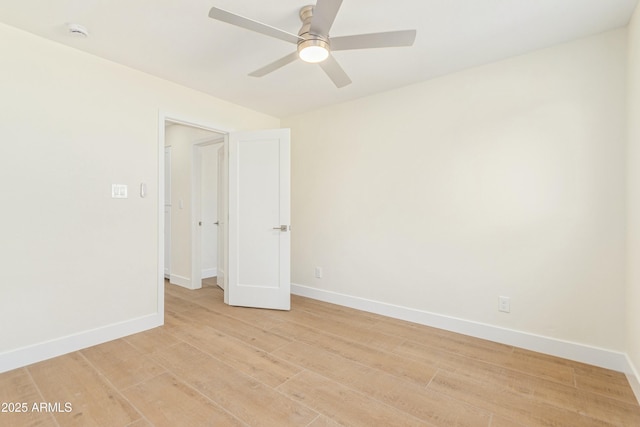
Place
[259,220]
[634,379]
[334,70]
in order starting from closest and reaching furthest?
[634,379], [334,70], [259,220]

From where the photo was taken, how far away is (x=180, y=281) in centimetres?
432

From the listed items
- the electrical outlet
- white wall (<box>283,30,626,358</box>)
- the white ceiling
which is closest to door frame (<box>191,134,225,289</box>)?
the white ceiling

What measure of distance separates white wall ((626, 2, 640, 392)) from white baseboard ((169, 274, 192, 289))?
4.45 m

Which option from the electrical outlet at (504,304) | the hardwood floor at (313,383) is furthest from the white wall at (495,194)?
the hardwood floor at (313,383)

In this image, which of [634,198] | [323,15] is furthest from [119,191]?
[634,198]

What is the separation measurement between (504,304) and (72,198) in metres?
3.62

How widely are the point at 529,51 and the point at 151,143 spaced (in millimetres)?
3357

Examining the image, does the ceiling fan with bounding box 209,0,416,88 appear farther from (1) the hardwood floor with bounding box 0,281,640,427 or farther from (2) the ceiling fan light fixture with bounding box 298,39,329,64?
(1) the hardwood floor with bounding box 0,281,640,427

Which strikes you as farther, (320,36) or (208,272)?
(208,272)

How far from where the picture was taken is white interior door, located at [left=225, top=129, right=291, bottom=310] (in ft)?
11.0

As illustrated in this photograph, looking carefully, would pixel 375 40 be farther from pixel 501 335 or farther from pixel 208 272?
pixel 208 272

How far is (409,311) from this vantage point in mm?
3031

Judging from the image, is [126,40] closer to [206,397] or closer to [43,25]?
[43,25]

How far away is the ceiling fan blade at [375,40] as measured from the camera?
164 cm
